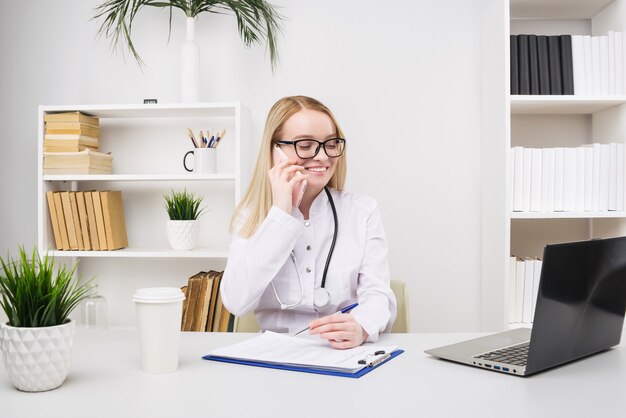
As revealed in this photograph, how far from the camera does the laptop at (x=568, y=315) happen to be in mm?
1017

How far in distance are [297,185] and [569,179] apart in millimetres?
1399

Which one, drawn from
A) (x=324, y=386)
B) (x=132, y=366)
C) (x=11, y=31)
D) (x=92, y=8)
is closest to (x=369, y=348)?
(x=324, y=386)

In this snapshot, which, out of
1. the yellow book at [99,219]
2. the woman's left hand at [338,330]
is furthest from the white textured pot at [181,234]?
the woman's left hand at [338,330]

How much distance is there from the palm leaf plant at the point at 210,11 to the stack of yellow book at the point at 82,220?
68 centimetres

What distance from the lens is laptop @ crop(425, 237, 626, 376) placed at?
1017 mm

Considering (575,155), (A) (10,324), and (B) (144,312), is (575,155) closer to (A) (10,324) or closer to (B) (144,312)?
(B) (144,312)

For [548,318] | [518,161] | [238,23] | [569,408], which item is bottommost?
[569,408]

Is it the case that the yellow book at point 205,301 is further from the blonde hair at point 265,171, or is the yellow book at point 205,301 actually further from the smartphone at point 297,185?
the smartphone at point 297,185

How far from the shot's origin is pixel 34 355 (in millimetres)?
942

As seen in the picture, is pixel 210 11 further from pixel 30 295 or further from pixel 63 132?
pixel 30 295

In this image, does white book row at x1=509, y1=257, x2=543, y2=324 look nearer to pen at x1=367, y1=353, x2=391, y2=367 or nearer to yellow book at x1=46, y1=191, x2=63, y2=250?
pen at x1=367, y1=353, x2=391, y2=367

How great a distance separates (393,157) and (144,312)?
6.24ft

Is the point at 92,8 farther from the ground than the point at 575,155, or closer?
farther from the ground

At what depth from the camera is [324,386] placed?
3.24 ft
